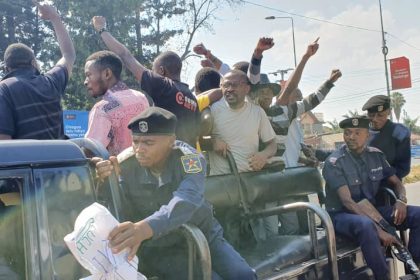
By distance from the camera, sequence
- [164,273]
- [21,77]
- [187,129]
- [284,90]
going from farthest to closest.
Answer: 1. [284,90]
2. [187,129]
3. [21,77]
4. [164,273]

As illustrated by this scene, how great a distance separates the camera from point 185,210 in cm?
216

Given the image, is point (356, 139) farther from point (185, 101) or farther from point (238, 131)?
point (185, 101)

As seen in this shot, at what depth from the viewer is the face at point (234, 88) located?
12.5ft

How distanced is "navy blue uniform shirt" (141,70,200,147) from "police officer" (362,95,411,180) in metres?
1.92

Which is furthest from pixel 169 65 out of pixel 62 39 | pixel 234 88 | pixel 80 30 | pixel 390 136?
pixel 80 30

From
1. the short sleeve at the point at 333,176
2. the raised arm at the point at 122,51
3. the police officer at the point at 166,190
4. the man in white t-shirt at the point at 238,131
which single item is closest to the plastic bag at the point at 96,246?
the police officer at the point at 166,190

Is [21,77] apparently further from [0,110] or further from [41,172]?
[41,172]

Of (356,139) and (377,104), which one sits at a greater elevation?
(377,104)

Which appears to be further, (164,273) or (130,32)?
(130,32)

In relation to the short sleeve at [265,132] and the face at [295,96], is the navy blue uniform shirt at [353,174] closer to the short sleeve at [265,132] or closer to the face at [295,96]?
the short sleeve at [265,132]

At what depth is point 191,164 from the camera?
239 centimetres

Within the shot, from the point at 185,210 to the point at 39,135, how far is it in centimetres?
108

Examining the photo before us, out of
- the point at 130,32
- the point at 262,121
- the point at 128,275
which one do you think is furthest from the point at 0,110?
the point at 130,32

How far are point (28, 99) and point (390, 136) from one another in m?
3.34
